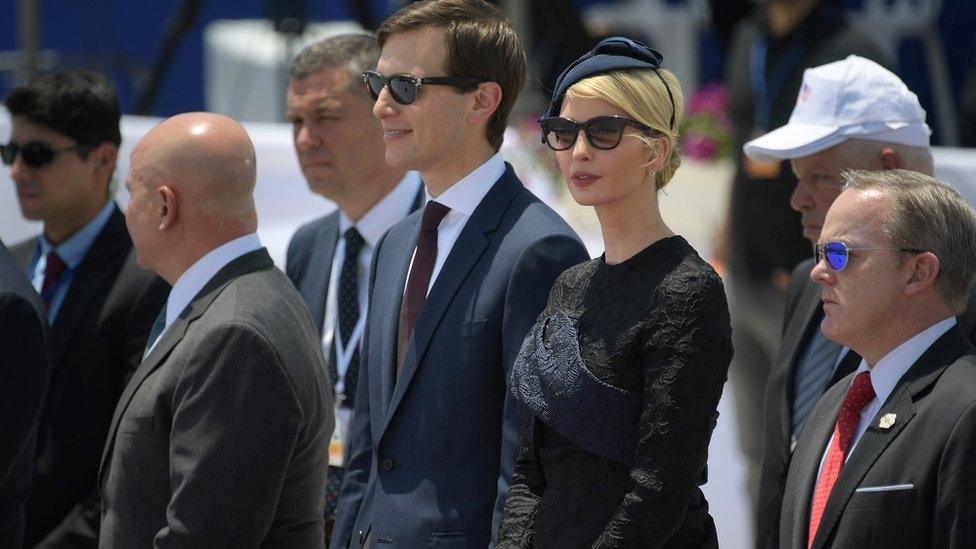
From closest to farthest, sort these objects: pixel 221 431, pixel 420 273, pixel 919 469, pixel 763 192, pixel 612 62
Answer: pixel 919 469, pixel 612 62, pixel 221 431, pixel 420 273, pixel 763 192

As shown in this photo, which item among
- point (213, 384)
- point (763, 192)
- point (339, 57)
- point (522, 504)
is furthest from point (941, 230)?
point (763, 192)

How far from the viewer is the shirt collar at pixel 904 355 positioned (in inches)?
99.6

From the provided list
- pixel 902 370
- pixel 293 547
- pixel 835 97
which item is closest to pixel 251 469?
pixel 293 547

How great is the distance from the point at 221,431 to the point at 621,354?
0.85m

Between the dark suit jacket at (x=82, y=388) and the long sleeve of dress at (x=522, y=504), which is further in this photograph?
the dark suit jacket at (x=82, y=388)

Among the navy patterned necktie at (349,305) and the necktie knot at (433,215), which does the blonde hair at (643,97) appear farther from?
the navy patterned necktie at (349,305)

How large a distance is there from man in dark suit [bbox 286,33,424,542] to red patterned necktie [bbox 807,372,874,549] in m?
1.59

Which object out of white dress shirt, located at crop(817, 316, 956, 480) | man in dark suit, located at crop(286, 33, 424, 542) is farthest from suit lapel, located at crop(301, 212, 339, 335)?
white dress shirt, located at crop(817, 316, 956, 480)

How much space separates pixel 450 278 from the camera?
2.87 metres

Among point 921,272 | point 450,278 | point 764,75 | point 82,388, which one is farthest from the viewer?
point 764,75

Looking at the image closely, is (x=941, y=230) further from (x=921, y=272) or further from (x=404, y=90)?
(x=404, y=90)

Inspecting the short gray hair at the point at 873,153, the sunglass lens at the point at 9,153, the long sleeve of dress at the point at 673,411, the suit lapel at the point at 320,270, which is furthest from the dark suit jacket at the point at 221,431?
the sunglass lens at the point at 9,153

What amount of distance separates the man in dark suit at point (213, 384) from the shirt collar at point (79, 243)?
1.00m

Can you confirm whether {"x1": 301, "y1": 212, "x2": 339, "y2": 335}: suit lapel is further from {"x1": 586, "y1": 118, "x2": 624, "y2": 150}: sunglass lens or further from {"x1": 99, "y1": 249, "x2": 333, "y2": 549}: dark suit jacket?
{"x1": 586, "y1": 118, "x2": 624, "y2": 150}: sunglass lens
